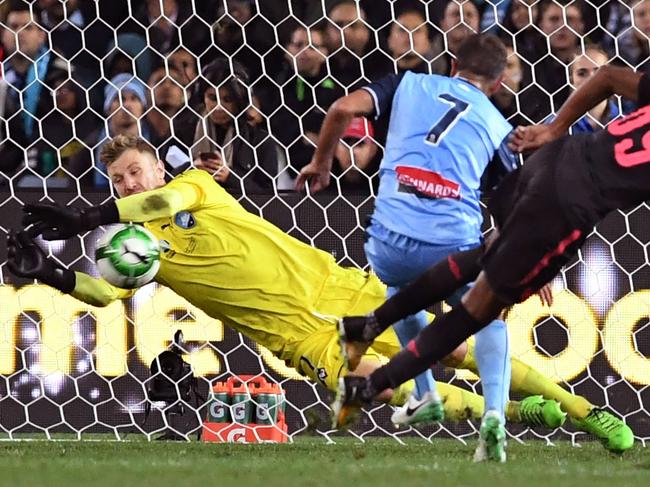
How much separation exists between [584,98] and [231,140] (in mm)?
2798

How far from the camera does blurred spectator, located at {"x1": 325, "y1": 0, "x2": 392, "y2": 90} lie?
23.9 feet

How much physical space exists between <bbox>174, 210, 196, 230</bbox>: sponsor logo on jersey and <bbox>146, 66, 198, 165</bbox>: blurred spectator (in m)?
1.15

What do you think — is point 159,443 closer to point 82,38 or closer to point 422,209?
point 422,209

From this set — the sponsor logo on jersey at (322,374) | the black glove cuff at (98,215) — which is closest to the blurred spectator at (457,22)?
the sponsor logo on jersey at (322,374)

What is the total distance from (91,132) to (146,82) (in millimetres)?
416

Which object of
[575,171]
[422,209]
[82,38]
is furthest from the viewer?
[82,38]

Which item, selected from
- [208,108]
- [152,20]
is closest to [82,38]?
[152,20]

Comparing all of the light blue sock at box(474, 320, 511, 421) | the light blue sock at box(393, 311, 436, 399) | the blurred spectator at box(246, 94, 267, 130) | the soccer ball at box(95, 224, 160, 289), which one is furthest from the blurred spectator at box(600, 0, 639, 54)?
the soccer ball at box(95, 224, 160, 289)

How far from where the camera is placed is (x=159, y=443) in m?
6.13

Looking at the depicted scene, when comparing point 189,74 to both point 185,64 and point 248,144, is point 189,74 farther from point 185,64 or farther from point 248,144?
point 248,144

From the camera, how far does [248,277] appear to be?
19.9ft

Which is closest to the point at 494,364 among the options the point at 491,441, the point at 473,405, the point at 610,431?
the point at 491,441

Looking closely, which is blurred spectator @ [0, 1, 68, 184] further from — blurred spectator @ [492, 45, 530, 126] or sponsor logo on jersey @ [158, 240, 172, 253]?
blurred spectator @ [492, 45, 530, 126]

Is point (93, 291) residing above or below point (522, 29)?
below
